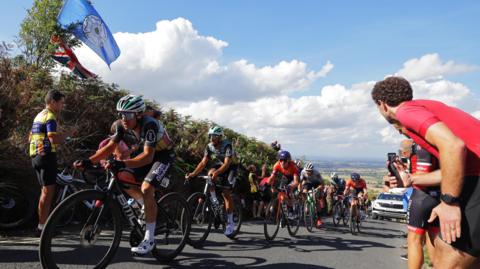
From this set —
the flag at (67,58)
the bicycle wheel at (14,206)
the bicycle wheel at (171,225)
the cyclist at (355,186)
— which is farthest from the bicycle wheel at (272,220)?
the flag at (67,58)

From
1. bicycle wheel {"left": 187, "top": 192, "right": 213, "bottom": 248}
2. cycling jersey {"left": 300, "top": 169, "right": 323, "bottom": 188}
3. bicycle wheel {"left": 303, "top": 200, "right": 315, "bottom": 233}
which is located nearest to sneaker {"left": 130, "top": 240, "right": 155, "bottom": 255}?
Result: bicycle wheel {"left": 187, "top": 192, "right": 213, "bottom": 248}

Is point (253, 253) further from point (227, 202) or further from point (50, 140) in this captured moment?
point (50, 140)

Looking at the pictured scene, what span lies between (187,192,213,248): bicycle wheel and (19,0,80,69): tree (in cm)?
781

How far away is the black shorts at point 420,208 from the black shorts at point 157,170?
320 cm

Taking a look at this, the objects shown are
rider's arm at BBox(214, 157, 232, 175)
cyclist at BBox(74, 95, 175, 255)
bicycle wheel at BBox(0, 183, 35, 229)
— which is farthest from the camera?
rider's arm at BBox(214, 157, 232, 175)

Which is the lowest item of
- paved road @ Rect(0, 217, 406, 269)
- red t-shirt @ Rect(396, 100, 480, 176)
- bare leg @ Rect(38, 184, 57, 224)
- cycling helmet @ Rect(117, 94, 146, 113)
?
paved road @ Rect(0, 217, 406, 269)

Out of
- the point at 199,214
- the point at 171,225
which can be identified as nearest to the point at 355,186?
the point at 199,214

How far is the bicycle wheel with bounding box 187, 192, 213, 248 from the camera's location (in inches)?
274

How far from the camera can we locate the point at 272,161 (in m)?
19.4

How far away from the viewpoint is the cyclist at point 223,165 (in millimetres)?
7410

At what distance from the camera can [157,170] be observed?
16.6ft

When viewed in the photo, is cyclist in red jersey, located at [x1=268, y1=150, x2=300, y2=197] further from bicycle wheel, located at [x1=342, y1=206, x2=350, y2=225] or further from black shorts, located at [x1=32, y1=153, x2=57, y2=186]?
black shorts, located at [x1=32, y1=153, x2=57, y2=186]

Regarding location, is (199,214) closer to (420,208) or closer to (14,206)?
(14,206)

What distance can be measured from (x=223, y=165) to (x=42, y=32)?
1004 centimetres
